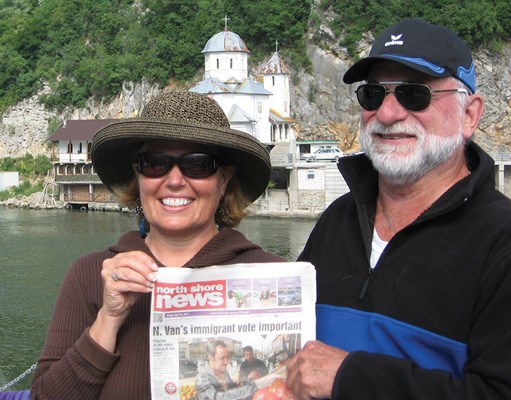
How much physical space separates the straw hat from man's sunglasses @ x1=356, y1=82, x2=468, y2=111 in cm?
49

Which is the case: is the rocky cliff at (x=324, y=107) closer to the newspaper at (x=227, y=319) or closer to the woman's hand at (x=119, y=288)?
the newspaper at (x=227, y=319)

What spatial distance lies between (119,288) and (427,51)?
125 centimetres

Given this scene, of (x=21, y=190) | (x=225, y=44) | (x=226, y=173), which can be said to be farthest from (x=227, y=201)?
(x=21, y=190)

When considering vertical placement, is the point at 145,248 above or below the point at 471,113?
below

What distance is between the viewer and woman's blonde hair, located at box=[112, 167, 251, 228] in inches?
116

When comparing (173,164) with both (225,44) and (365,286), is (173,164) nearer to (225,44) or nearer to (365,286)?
(365,286)

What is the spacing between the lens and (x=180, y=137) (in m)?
2.54

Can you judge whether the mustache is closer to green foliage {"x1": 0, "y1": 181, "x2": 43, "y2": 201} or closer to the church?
the church

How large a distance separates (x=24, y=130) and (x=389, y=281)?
59.2 m

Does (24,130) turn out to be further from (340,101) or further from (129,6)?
(340,101)

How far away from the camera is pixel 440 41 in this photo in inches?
94.5

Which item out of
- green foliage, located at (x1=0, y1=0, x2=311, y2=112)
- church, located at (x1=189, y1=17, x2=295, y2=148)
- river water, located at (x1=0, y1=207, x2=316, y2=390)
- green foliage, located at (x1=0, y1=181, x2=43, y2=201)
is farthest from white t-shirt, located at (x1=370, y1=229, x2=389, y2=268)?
green foliage, located at (x1=0, y1=0, x2=311, y2=112)

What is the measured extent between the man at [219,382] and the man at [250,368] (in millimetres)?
16

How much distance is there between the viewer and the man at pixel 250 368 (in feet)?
7.78
